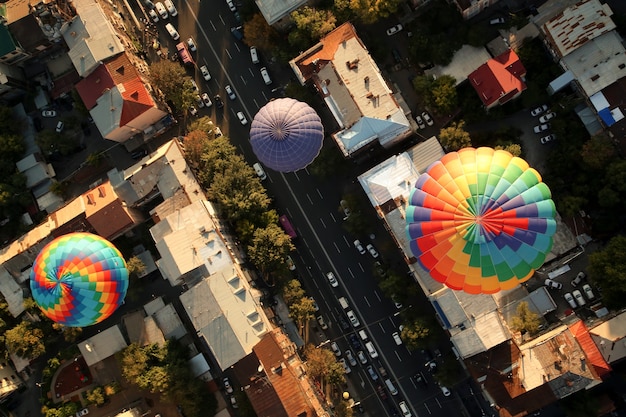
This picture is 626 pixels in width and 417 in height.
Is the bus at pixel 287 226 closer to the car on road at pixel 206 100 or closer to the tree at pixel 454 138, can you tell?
the car on road at pixel 206 100

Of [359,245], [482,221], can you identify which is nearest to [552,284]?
[482,221]

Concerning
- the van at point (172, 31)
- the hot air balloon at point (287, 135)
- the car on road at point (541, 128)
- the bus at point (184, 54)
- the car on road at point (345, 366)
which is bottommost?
the car on road at point (345, 366)

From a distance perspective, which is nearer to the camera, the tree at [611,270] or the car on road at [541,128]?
the tree at [611,270]

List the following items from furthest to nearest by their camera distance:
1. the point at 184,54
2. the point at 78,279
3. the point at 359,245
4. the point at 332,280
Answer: the point at 184,54
the point at 332,280
the point at 359,245
the point at 78,279

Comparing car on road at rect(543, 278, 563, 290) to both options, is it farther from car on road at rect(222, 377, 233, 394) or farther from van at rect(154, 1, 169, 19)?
van at rect(154, 1, 169, 19)

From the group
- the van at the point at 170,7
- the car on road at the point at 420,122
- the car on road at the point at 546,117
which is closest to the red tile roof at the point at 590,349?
the car on road at the point at 546,117

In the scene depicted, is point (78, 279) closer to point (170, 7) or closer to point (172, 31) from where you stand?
point (172, 31)

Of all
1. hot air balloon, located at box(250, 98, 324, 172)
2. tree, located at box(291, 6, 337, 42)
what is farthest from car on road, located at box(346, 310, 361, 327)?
tree, located at box(291, 6, 337, 42)
